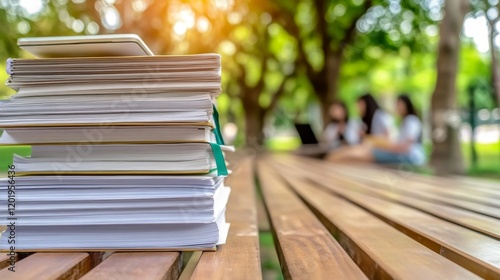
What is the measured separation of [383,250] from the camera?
1.28 m

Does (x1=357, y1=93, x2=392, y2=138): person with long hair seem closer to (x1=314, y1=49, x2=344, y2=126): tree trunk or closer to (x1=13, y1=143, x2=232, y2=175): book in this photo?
(x1=314, y1=49, x2=344, y2=126): tree trunk

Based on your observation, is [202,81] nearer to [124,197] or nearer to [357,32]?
[124,197]

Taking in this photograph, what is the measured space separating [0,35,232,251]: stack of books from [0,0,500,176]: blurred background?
176 millimetres

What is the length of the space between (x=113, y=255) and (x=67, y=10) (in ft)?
22.8

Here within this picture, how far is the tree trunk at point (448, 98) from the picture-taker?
570cm

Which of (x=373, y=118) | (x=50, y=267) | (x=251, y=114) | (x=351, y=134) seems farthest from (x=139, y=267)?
(x=251, y=114)

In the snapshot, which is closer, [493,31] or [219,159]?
[219,159]

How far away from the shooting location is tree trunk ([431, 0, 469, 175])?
5.70 m

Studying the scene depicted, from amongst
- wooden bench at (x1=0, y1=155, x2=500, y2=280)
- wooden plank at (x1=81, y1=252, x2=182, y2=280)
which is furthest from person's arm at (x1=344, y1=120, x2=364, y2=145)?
A: wooden plank at (x1=81, y1=252, x2=182, y2=280)

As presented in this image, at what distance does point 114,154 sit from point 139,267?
333 millimetres

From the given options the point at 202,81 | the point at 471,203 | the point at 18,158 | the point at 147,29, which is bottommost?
the point at 471,203

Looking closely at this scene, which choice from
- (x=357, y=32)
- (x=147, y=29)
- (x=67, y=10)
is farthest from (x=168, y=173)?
(x=357, y=32)

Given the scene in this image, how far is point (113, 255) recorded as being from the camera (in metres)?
1.32

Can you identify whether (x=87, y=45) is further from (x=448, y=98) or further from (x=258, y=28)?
(x=258, y=28)
